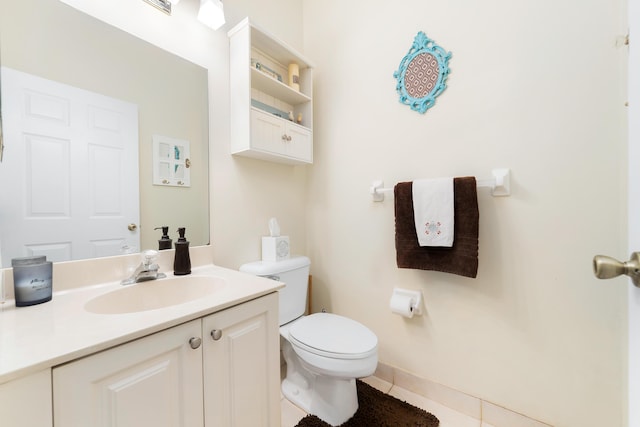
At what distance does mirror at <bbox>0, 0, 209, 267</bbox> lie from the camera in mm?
826

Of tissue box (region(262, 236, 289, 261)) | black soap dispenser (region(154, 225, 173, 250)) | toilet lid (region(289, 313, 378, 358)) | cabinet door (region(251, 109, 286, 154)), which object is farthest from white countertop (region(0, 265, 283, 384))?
cabinet door (region(251, 109, 286, 154))

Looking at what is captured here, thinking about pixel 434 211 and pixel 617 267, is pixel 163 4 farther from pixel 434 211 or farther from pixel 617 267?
pixel 617 267

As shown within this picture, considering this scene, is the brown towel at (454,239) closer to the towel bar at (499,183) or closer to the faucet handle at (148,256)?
the towel bar at (499,183)

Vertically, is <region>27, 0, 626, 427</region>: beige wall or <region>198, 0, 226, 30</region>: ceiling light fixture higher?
<region>198, 0, 226, 30</region>: ceiling light fixture

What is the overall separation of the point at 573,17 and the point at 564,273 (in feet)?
3.52

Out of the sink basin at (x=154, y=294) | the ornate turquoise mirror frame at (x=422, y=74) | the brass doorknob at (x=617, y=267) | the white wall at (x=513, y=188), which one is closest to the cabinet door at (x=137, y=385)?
the sink basin at (x=154, y=294)

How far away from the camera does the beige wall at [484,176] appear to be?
3.38ft

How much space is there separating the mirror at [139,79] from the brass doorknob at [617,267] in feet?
4.47

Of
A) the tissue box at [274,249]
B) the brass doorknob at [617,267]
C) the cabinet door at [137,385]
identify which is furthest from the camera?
the tissue box at [274,249]

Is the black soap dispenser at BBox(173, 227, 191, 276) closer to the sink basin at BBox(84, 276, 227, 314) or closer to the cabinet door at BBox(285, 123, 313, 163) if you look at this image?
the sink basin at BBox(84, 276, 227, 314)

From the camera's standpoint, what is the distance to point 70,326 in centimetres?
62

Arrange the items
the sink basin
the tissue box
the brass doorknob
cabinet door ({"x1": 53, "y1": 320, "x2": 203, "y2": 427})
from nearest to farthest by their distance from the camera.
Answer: the brass doorknob
cabinet door ({"x1": 53, "y1": 320, "x2": 203, "y2": 427})
the sink basin
the tissue box

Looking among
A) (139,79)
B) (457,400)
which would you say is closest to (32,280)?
(139,79)

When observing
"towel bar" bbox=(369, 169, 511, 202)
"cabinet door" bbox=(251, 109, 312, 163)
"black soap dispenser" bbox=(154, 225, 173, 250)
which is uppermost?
"cabinet door" bbox=(251, 109, 312, 163)
